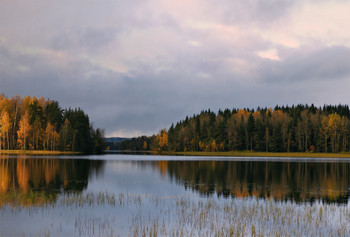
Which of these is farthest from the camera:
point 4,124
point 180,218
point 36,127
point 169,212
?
point 36,127

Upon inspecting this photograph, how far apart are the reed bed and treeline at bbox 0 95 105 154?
389ft

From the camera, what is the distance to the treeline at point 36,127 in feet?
442

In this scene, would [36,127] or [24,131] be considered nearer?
[24,131]

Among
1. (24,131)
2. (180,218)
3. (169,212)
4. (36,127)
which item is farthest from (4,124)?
(180,218)

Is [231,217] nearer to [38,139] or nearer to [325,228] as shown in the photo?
[325,228]

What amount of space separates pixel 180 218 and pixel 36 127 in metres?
136

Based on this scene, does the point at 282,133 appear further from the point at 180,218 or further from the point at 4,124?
the point at 180,218

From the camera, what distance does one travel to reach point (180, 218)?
20594 mm

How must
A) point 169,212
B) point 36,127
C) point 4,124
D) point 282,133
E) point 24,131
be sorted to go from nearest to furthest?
point 169,212
point 4,124
point 24,131
point 36,127
point 282,133

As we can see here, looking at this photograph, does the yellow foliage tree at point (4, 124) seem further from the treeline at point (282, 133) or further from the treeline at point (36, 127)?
the treeline at point (282, 133)

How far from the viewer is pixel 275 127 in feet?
561

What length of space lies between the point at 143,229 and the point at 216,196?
13.4m

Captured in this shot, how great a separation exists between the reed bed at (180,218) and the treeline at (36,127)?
389 ft

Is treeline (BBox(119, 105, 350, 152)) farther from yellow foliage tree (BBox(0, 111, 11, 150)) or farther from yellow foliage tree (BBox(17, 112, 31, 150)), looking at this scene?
yellow foliage tree (BBox(0, 111, 11, 150))
